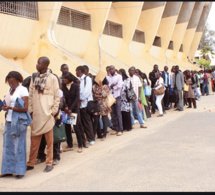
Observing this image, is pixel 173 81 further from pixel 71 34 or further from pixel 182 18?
pixel 182 18

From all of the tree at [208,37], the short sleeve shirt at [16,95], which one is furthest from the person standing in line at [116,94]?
the tree at [208,37]

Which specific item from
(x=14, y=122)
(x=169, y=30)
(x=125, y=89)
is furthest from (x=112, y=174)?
(x=169, y=30)

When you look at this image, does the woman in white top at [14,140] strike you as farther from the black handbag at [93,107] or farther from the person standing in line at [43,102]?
the black handbag at [93,107]

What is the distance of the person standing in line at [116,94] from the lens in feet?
21.5

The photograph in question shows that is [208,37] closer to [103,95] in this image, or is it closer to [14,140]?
[103,95]

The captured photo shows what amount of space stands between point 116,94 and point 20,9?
20.7 feet

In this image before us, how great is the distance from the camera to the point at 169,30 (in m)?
23.8

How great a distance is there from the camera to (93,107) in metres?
5.60

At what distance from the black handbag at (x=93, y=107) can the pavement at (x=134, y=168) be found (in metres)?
0.79

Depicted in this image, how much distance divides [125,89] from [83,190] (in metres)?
4.17

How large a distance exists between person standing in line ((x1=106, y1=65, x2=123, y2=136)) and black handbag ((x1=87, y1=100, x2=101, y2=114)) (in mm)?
973

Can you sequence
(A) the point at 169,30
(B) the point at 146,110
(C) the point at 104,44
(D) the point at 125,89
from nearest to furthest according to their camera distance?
(D) the point at 125,89
(B) the point at 146,110
(C) the point at 104,44
(A) the point at 169,30

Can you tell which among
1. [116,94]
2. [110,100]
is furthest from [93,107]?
[116,94]

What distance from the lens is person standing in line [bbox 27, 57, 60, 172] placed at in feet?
12.8
